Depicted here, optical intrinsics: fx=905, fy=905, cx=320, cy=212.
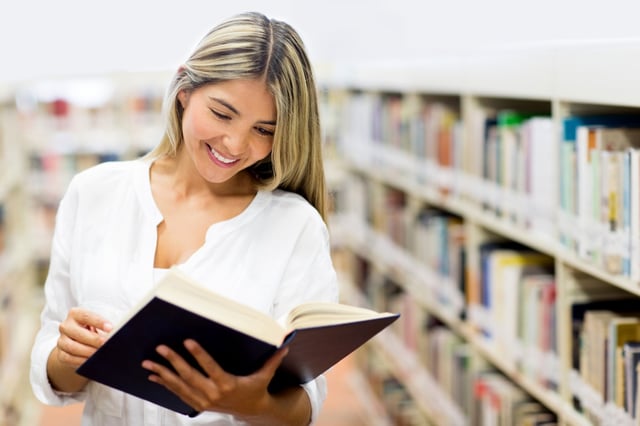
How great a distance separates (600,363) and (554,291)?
1.29 feet

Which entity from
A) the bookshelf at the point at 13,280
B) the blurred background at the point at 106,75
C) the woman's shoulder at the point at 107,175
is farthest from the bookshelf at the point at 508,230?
the bookshelf at the point at 13,280

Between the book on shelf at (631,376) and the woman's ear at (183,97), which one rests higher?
the woman's ear at (183,97)

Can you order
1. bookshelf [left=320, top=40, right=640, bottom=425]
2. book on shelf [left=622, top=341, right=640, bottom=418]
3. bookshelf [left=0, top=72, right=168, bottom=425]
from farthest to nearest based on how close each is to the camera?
bookshelf [left=0, top=72, right=168, bottom=425] < bookshelf [left=320, top=40, right=640, bottom=425] < book on shelf [left=622, top=341, right=640, bottom=418]

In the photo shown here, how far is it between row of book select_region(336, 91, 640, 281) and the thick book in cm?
73

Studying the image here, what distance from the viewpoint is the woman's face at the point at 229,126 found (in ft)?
5.22

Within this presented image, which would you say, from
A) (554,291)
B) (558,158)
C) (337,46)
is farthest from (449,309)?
(337,46)

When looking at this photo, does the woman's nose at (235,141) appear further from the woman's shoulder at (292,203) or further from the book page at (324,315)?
the book page at (324,315)

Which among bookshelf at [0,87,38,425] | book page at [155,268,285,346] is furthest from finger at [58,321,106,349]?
bookshelf at [0,87,38,425]

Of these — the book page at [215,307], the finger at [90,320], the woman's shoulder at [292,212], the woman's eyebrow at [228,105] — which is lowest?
the finger at [90,320]

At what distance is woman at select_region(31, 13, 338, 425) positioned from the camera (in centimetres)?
160

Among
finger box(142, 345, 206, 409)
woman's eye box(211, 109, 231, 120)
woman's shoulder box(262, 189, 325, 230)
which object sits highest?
woman's eye box(211, 109, 231, 120)

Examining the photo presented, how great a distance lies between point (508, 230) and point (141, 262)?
131 centimetres

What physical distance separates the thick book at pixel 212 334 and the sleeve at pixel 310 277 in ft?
0.42

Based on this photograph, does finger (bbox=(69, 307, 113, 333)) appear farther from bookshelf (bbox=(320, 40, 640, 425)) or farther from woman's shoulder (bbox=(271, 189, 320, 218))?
bookshelf (bbox=(320, 40, 640, 425))
